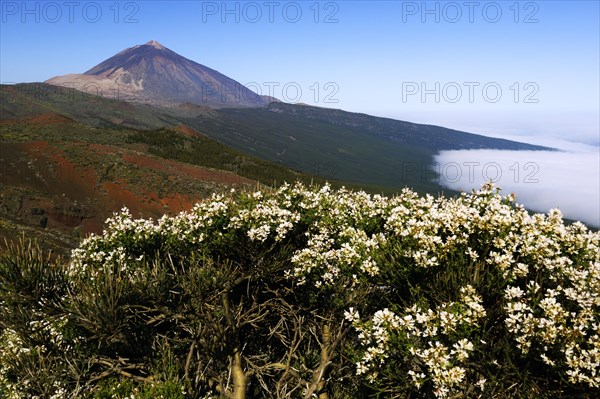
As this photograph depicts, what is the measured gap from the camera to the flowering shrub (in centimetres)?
835

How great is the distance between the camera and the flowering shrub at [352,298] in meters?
8.35

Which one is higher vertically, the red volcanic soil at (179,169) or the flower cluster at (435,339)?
the red volcanic soil at (179,169)

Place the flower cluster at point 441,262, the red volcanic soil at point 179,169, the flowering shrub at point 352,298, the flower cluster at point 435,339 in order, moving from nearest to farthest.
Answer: the flower cluster at point 435,339, the flower cluster at point 441,262, the flowering shrub at point 352,298, the red volcanic soil at point 179,169

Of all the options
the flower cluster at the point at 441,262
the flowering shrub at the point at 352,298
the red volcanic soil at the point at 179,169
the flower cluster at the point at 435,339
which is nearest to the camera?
the flower cluster at the point at 435,339

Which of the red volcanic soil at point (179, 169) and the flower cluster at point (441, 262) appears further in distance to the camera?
the red volcanic soil at point (179, 169)

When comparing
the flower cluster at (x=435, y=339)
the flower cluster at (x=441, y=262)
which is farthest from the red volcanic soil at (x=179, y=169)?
the flower cluster at (x=435, y=339)

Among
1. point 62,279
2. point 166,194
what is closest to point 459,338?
point 62,279

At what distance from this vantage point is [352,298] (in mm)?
12664

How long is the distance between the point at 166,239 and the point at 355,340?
769 centimetres

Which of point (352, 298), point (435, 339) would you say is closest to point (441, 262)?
point (435, 339)

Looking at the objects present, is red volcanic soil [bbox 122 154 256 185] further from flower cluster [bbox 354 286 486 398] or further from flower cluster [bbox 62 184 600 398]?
flower cluster [bbox 354 286 486 398]

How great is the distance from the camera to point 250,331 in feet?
48.3

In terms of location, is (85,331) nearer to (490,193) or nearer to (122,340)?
(122,340)

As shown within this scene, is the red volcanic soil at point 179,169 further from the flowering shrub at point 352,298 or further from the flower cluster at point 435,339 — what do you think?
the flower cluster at point 435,339
